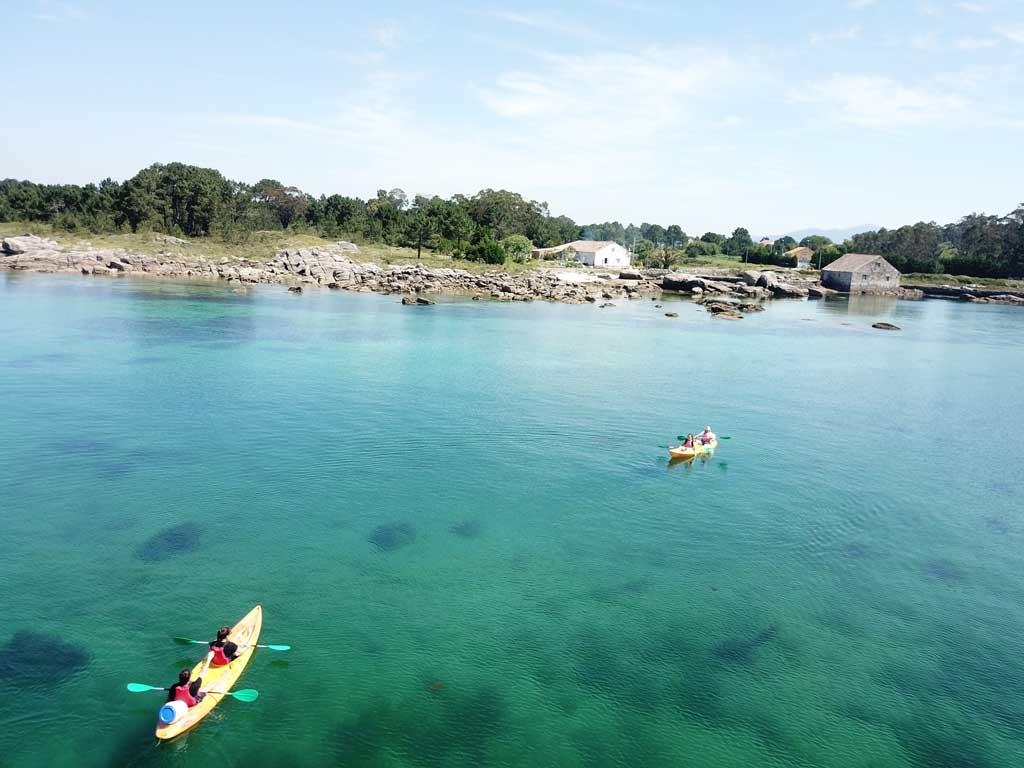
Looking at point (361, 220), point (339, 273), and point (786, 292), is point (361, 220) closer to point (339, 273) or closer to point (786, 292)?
point (339, 273)

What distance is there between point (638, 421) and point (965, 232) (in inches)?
7252

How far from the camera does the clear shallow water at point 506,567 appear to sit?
15578mm

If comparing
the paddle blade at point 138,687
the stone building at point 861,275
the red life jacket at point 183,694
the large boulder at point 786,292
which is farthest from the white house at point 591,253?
the red life jacket at point 183,694

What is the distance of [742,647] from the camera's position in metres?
18.8

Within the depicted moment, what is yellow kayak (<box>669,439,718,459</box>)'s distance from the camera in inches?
1259

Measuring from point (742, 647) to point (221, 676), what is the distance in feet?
43.8

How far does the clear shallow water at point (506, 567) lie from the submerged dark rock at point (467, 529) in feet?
0.76

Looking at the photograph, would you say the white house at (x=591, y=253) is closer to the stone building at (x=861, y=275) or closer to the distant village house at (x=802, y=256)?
the stone building at (x=861, y=275)

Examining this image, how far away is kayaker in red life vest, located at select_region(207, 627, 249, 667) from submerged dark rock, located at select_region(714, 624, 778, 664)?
12.3 meters

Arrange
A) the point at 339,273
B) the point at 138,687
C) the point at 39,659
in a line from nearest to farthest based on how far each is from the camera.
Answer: the point at 138,687
the point at 39,659
the point at 339,273

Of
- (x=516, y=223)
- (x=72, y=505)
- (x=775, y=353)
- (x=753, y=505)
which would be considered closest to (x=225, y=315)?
(x=72, y=505)

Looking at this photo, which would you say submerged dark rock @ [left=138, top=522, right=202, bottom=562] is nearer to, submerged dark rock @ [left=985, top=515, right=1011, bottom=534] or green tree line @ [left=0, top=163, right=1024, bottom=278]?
submerged dark rock @ [left=985, top=515, right=1011, bottom=534]

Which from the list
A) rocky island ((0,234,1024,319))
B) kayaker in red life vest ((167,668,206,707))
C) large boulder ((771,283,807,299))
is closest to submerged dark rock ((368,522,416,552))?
kayaker in red life vest ((167,668,206,707))

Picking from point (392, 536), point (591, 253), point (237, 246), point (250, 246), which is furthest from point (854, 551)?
point (591, 253)
